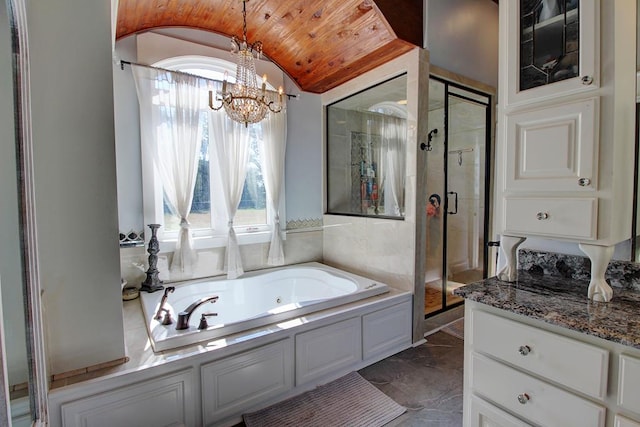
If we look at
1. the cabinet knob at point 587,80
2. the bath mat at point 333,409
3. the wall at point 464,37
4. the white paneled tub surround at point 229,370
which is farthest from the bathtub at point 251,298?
the wall at point 464,37

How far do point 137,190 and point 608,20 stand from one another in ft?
9.56

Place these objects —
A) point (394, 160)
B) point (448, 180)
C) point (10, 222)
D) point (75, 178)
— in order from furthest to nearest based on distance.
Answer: point (448, 180) < point (394, 160) < point (75, 178) < point (10, 222)

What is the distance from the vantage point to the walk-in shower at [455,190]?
2943 millimetres

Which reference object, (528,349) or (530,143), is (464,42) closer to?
(530,143)

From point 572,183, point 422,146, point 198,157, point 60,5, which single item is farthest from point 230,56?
point 572,183

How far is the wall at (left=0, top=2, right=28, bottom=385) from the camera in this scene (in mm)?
904

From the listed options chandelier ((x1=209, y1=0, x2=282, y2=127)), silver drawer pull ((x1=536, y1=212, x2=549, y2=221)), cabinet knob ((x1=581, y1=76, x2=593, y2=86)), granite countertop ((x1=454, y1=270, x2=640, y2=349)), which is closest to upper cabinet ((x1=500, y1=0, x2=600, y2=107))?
cabinet knob ((x1=581, y1=76, x2=593, y2=86))

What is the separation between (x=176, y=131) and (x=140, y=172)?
45 centimetres

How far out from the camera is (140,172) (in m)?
2.49

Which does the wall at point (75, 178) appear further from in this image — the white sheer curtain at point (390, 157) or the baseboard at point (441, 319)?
the baseboard at point (441, 319)

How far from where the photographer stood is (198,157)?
8.80ft

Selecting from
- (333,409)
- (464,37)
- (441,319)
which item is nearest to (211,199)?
(333,409)

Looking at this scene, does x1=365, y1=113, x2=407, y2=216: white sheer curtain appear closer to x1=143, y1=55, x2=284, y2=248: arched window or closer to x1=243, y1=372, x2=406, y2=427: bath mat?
x1=143, y1=55, x2=284, y2=248: arched window

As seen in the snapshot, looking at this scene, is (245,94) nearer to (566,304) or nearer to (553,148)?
(553,148)
